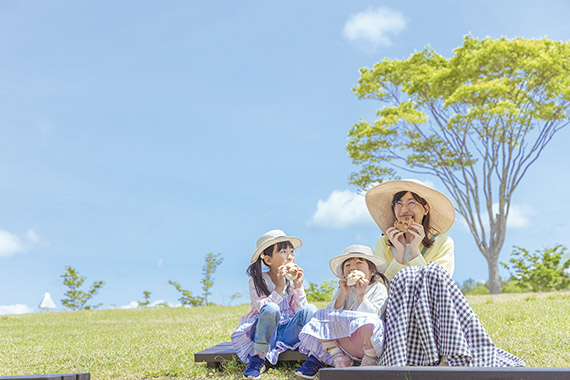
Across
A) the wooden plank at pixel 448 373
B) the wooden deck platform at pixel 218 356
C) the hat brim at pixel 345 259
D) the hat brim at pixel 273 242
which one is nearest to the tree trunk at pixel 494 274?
the wooden deck platform at pixel 218 356

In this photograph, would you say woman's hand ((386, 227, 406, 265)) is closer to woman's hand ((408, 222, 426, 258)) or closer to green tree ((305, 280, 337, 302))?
woman's hand ((408, 222, 426, 258))

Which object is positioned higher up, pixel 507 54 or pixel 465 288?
pixel 507 54

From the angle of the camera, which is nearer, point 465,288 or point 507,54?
point 507,54

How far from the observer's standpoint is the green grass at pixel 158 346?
498cm

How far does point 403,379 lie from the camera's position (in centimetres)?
297

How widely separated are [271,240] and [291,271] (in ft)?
1.33

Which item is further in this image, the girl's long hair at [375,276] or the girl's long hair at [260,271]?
the girl's long hair at [260,271]

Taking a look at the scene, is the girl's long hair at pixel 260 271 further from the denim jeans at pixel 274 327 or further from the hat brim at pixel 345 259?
the hat brim at pixel 345 259

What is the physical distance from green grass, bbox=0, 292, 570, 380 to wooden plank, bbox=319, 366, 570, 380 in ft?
4.24

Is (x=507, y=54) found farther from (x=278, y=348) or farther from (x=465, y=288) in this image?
(x=278, y=348)

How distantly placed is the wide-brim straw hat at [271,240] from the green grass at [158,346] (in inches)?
37.7

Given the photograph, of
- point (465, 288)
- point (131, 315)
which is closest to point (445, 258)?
point (131, 315)

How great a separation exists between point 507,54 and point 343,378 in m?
16.7

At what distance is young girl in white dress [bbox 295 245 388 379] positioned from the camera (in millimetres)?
3748
